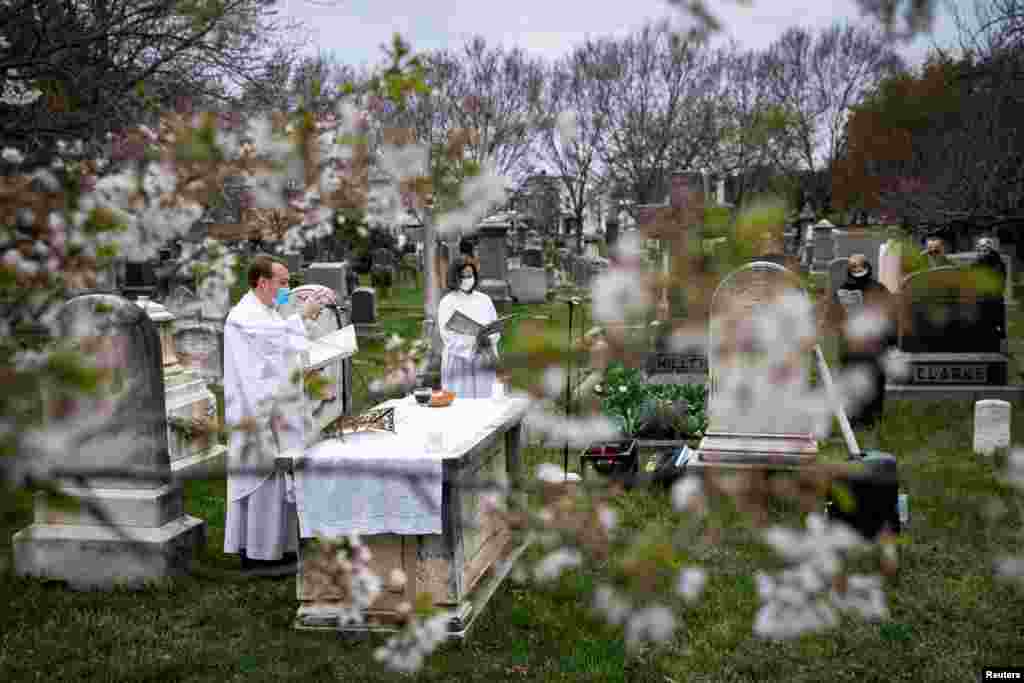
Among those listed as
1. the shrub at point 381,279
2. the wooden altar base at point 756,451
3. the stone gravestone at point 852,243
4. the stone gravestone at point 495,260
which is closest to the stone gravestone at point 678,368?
the wooden altar base at point 756,451

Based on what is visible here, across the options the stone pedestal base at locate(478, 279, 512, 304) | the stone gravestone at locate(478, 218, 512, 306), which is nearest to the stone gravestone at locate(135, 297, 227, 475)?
the stone pedestal base at locate(478, 279, 512, 304)

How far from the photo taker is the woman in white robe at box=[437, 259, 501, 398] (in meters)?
9.72

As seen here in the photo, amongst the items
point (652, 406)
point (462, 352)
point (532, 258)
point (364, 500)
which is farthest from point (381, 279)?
point (364, 500)

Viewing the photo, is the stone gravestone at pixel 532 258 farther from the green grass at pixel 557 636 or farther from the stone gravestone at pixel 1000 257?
the green grass at pixel 557 636

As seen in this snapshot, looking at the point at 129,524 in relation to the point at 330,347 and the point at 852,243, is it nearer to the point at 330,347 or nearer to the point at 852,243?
the point at 330,347

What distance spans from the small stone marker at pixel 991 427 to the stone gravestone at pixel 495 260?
14684 millimetres

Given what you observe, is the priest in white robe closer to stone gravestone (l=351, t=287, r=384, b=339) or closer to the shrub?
stone gravestone (l=351, t=287, r=384, b=339)

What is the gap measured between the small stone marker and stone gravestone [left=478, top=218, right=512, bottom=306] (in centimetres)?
1468

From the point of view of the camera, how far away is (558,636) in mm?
5762

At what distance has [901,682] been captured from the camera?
16.8 ft

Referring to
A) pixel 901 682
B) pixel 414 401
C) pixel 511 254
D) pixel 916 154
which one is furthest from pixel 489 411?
pixel 511 254

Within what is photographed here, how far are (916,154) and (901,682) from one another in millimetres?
19921

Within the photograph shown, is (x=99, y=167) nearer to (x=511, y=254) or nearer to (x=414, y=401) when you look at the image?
(x=414, y=401)

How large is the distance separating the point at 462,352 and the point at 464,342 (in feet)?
0.35
